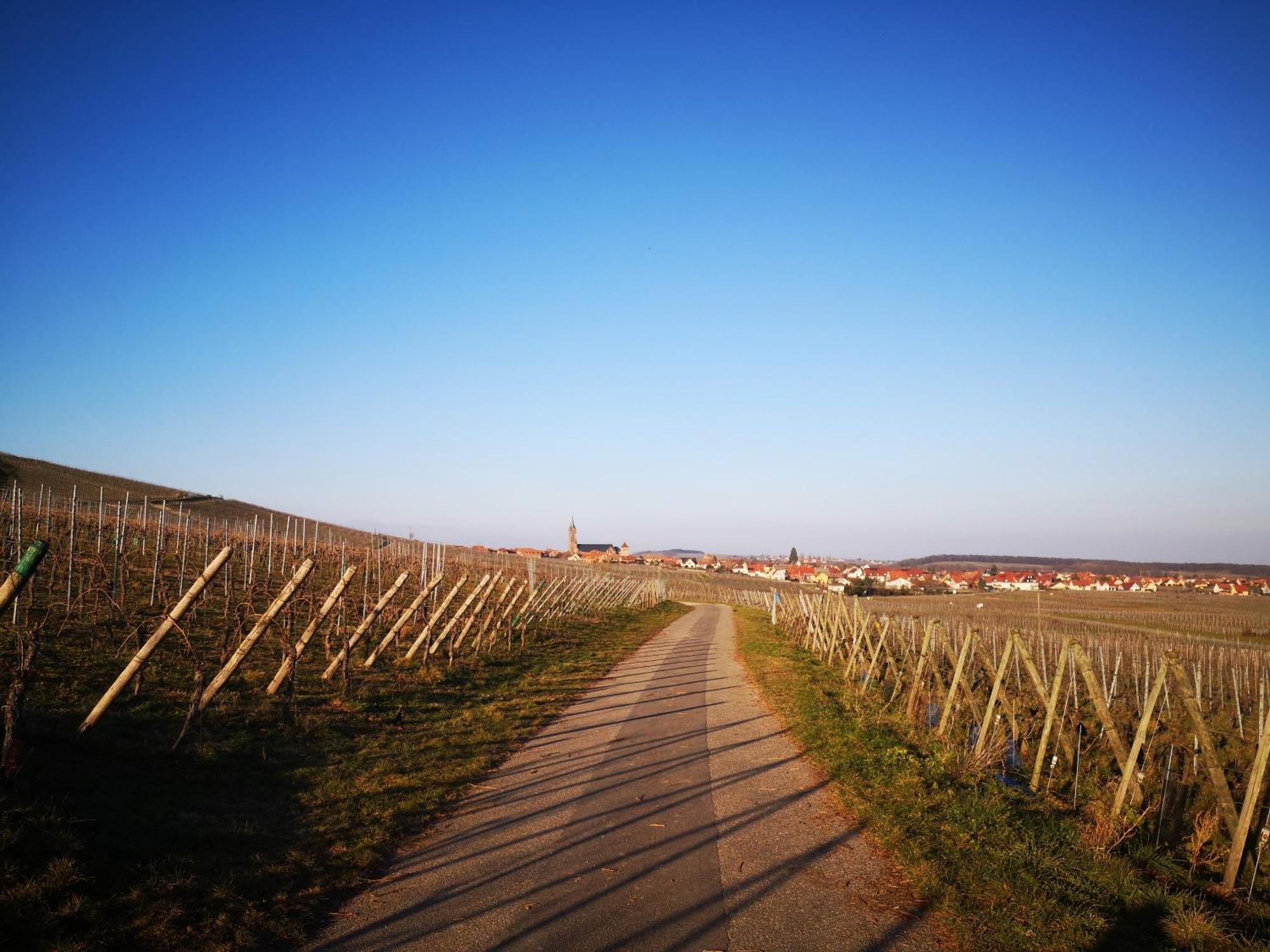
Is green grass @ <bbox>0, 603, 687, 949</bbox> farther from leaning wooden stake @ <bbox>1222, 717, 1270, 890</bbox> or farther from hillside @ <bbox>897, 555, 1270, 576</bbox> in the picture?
hillside @ <bbox>897, 555, 1270, 576</bbox>

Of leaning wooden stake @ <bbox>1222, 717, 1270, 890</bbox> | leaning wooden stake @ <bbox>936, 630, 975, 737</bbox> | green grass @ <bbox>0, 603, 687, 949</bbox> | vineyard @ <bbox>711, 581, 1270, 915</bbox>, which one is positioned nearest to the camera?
green grass @ <bbox>0, 603, 687, 949</bbox>

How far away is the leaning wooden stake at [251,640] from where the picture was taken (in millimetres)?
7594

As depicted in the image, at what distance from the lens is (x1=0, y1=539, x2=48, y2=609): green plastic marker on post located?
17.9 ft

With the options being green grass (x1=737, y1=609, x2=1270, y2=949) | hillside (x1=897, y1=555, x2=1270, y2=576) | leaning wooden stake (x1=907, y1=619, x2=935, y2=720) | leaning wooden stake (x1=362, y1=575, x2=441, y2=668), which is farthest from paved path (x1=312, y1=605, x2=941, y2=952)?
hillside (x1=897, y1=555, x2=1270, y2=576)

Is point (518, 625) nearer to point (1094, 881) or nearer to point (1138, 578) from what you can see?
point (1094, 881)

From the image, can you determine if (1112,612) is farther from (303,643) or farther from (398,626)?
(303,643)

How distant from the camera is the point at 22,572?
5.65m

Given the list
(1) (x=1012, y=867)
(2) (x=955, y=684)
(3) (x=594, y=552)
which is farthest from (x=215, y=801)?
(3) (x=594, y=552)

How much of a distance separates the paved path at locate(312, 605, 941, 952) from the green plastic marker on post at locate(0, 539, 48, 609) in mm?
3644

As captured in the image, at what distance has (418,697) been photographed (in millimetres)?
11109

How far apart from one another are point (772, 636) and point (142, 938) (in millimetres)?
25605

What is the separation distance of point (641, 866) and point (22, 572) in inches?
212

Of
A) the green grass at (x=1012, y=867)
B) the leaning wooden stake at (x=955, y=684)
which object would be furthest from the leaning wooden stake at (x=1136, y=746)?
the leaning wooden stake at (x=955, y=684)

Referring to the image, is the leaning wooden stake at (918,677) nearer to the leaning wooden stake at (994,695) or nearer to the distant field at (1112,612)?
the leaning wooden stake at (994,695)
